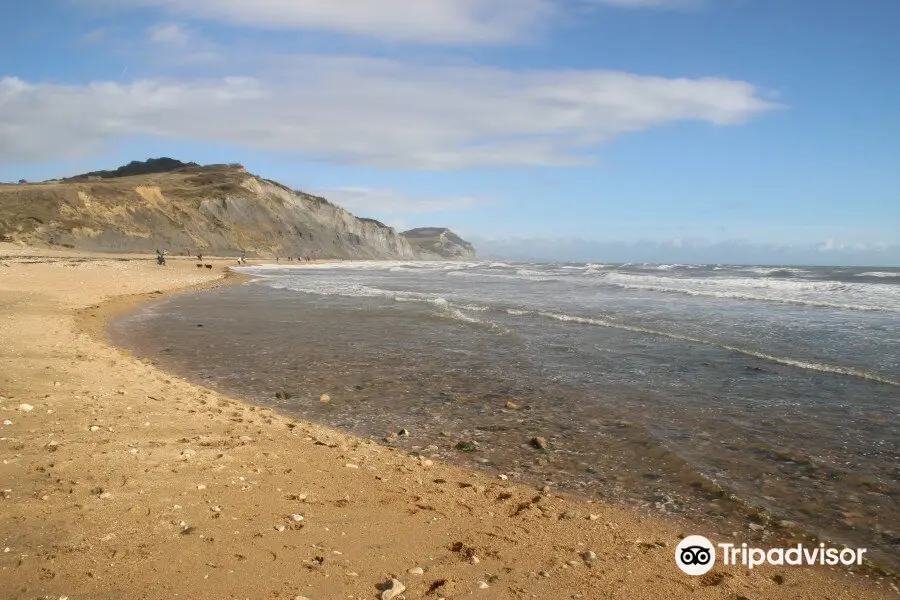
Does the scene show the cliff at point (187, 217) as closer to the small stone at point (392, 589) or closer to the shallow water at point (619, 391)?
the shallow water at point (619, 391)

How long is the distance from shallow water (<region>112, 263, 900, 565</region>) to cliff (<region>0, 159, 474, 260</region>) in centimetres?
5655

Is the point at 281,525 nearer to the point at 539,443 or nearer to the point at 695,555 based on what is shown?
the point at 695,555

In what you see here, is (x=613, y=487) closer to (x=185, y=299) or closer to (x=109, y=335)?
(x=109, y=335)

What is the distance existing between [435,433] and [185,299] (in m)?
22.4

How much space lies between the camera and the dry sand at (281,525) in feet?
12.8

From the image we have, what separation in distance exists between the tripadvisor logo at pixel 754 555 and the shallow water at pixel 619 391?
24cm

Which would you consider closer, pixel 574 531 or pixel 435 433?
pixel 574 531

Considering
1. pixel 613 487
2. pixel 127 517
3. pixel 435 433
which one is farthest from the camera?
pixel 435 433

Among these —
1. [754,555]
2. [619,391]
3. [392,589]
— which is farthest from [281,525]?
[619,391]

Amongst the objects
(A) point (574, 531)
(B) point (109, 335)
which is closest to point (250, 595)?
(A) point (574, 531)

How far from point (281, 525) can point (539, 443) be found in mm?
4000

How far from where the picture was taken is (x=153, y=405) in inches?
323

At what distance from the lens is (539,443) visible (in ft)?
25.2

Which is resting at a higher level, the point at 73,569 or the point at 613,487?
the point at 73,569
